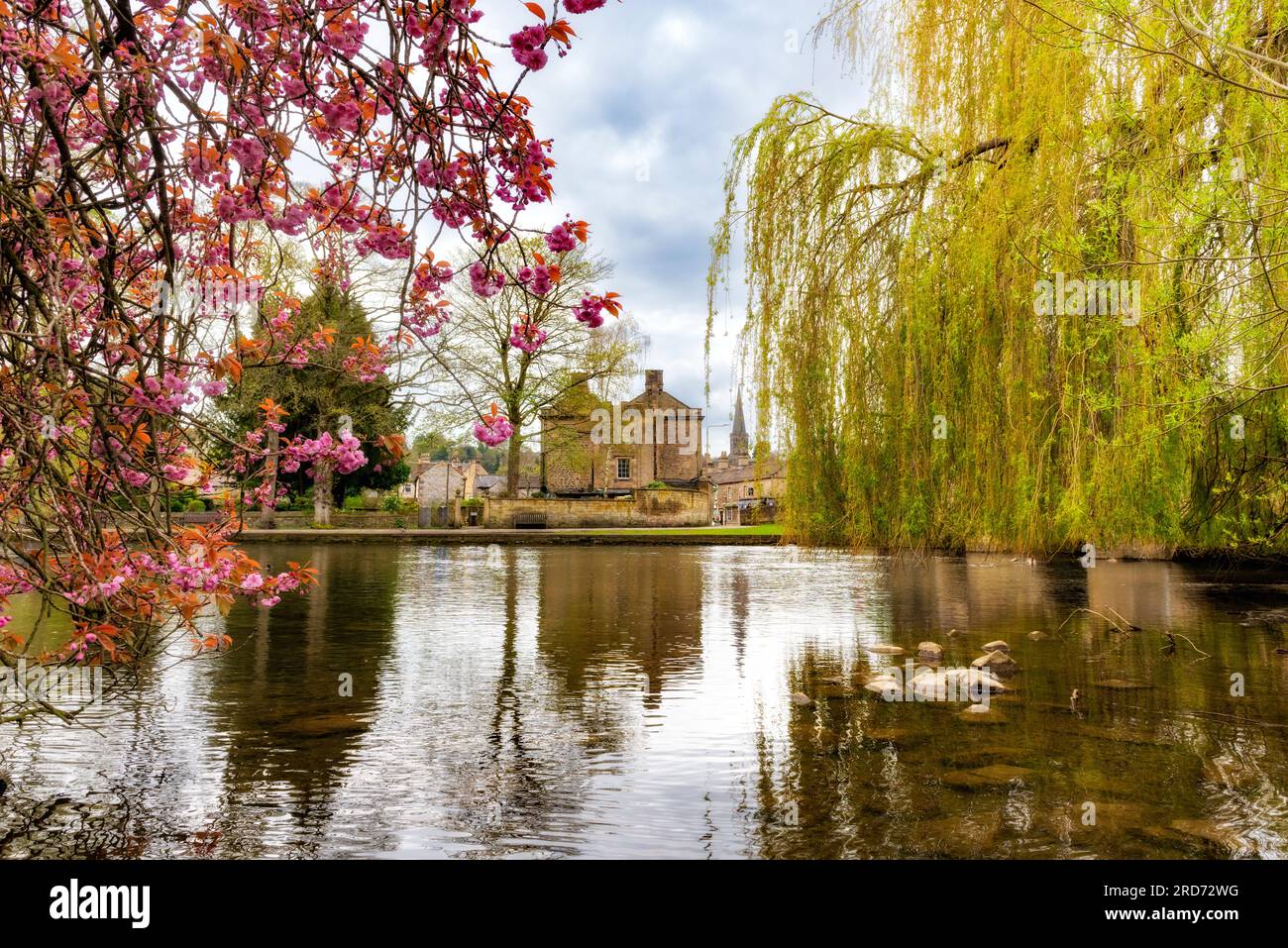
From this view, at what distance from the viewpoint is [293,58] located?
358 cm

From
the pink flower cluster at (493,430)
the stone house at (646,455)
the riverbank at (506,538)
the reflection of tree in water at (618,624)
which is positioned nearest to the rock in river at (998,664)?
the reflection of tree in water at (618,624)

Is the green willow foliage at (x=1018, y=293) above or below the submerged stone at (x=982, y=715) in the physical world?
above

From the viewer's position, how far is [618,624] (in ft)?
38.8

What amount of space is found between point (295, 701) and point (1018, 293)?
7.81m

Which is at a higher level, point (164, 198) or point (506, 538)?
point (164, 198)

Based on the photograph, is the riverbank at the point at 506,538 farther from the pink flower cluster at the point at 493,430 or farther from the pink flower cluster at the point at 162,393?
the pink flower cluster at the point at 162,393

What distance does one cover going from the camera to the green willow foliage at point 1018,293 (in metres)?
8.66

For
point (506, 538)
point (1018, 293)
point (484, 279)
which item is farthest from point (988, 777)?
point (506, 538)

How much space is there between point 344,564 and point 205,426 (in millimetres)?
21129

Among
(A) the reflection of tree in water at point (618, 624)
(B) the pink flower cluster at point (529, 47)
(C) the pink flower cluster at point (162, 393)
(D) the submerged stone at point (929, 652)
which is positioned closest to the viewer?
(B) the pink flower cluster at point (529, 47)

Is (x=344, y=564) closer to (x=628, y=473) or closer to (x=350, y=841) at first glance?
(x=350, y=841)

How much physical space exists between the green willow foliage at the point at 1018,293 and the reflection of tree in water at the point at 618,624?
92.1 inches

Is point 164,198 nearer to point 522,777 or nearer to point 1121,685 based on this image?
point 522,777
